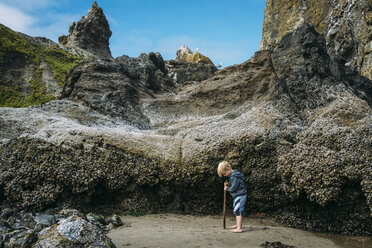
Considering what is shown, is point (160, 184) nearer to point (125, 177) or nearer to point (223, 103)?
point (125, 177)

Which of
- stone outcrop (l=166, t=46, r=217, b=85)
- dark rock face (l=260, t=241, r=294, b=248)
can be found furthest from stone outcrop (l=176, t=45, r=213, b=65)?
dark rock face (l=260, t=241, r=294, b=248)

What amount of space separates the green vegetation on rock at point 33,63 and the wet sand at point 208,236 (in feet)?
118

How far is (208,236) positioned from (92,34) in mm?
75937

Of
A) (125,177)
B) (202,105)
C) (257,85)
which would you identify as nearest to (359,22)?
(257,85)

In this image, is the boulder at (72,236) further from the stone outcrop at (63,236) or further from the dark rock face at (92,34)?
the dark rock face at (92,34)

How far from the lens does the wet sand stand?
7613mm

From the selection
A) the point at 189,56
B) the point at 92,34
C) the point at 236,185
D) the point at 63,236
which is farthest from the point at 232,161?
the point at 92,34

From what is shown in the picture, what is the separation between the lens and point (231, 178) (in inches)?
369

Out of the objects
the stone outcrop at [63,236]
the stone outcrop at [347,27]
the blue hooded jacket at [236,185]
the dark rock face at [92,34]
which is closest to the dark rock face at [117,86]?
the blue hooded jacket at [236,185]

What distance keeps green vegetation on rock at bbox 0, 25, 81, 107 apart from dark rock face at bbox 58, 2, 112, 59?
10302 mm

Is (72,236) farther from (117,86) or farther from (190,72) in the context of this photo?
(190,72)

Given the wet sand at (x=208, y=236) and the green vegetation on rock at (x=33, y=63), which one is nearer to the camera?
the wet sand at (x=208, y=236)

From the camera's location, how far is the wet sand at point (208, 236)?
761 cm

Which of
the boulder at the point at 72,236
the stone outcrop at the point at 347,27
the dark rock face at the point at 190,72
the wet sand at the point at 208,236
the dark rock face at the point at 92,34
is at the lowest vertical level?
the wet sand at the point at 208,236
